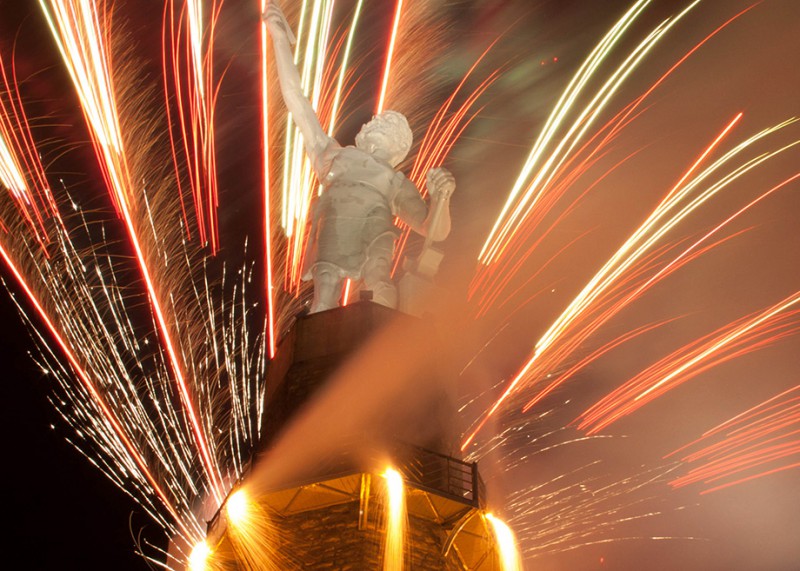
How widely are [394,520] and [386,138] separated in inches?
266

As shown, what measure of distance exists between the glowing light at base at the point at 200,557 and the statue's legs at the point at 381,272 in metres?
4.25

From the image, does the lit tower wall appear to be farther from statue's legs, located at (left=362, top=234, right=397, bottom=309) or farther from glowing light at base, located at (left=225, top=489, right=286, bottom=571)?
statue's legs, located at (left=362, top=234, right=397, bottom=309)

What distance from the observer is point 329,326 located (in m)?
14.1

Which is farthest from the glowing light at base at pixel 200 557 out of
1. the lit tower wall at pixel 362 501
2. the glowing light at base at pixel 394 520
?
the glowing light at base at pixel 394 520

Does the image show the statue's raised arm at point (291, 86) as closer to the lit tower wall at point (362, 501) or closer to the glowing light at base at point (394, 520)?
the lit tower wall at point (362, 501)

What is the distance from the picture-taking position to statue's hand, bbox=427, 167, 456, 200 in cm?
1480

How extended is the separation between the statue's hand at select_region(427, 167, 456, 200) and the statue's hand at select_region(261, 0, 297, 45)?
3541mm

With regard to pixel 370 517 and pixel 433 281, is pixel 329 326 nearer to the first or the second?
pixel 433 281

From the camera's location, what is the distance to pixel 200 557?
13.4 m

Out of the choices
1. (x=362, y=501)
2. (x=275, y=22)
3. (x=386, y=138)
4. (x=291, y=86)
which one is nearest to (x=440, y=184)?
(x=386, y=138)

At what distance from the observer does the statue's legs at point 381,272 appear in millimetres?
14641

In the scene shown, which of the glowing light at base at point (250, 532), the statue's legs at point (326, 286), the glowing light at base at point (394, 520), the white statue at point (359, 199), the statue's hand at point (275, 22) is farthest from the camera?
the statue's hand at point (275, 22)

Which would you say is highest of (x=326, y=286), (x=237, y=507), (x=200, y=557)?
(x=326, y=286)

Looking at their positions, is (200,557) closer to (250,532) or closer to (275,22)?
(250,532)
